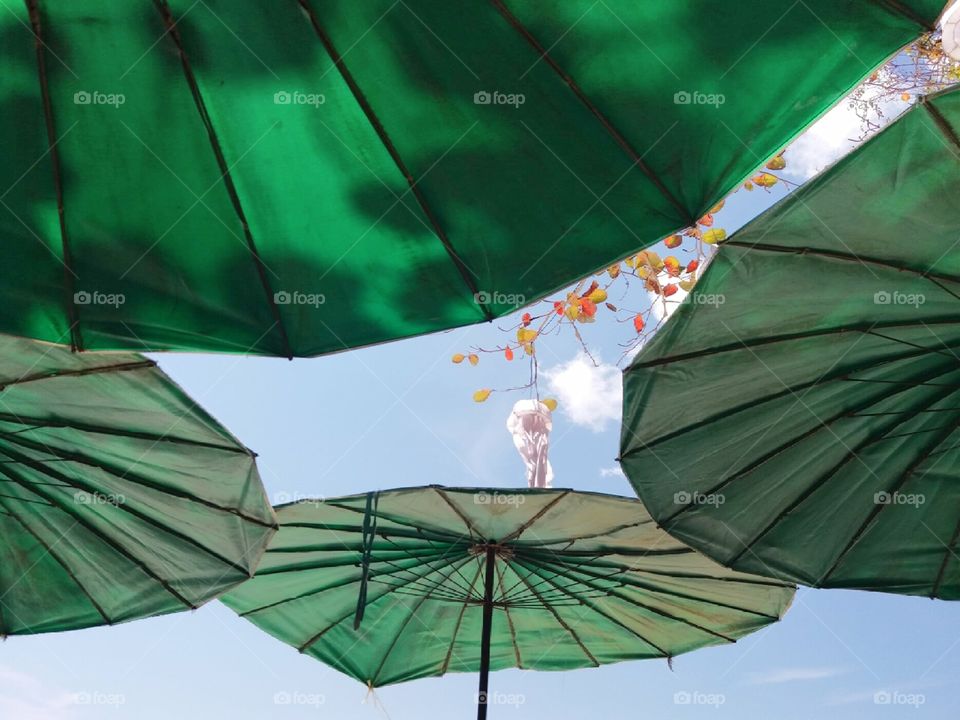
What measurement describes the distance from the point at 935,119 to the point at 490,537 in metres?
5.36

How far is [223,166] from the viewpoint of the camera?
4.36 meters

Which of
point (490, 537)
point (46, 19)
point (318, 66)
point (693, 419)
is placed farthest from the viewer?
point (490, 537)

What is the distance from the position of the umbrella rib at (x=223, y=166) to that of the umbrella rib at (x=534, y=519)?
304 cm

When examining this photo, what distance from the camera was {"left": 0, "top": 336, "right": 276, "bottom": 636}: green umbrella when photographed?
20.6ft

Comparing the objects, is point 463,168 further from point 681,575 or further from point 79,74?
point 681,575

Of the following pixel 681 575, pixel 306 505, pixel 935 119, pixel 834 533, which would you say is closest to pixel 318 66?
pixel 935 119

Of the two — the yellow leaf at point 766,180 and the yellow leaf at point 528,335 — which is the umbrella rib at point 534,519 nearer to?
the yellow leaf at point 528,335

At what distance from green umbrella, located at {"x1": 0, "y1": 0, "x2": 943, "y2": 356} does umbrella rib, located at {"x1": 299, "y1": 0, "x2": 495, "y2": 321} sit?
10mm

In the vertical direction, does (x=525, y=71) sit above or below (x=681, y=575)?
above

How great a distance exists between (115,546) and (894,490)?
620 centimetres

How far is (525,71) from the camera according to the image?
156 inches

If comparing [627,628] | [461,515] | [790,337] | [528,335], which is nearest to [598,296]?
[528,335]

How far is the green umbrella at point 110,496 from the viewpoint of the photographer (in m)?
6.29

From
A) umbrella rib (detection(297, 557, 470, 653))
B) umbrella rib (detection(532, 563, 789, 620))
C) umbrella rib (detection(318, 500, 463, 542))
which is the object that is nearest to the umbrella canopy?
umbrella rib (detection(532, 563, 789, 620))
